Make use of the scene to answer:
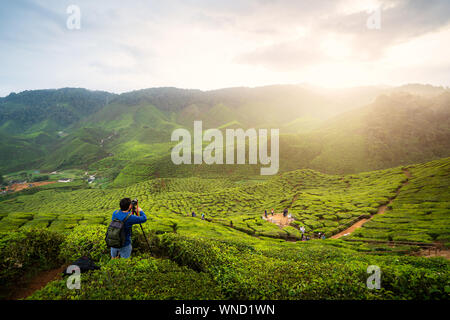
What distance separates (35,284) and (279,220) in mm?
26258

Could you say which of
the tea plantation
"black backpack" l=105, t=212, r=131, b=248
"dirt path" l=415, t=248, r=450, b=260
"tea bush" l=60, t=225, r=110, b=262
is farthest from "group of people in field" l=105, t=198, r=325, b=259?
"dirt path" l=415, t=248, r=450, b=260

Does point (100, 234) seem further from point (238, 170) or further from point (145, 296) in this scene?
point (238, 170)

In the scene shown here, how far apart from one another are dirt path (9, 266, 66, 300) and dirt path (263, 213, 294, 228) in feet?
77.7

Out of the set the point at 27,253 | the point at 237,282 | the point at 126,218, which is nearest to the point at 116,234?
the point at 126,218

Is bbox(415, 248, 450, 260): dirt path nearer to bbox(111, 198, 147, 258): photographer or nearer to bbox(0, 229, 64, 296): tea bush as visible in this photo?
bbox(111, 198, 147, 258): photographer

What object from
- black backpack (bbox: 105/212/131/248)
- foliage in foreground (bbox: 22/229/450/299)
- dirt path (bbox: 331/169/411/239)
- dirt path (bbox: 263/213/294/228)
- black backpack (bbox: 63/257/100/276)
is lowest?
dirt path (bbox: 263/213/294/228)

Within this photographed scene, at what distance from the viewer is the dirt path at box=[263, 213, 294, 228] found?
26.3 metres

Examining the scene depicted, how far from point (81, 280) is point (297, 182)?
50186 millimetres

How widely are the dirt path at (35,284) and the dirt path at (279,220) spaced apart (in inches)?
932

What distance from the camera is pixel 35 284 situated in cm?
671

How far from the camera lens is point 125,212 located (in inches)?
267

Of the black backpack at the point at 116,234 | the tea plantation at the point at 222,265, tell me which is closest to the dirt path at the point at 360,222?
the tea plantation at the point at 222,265
